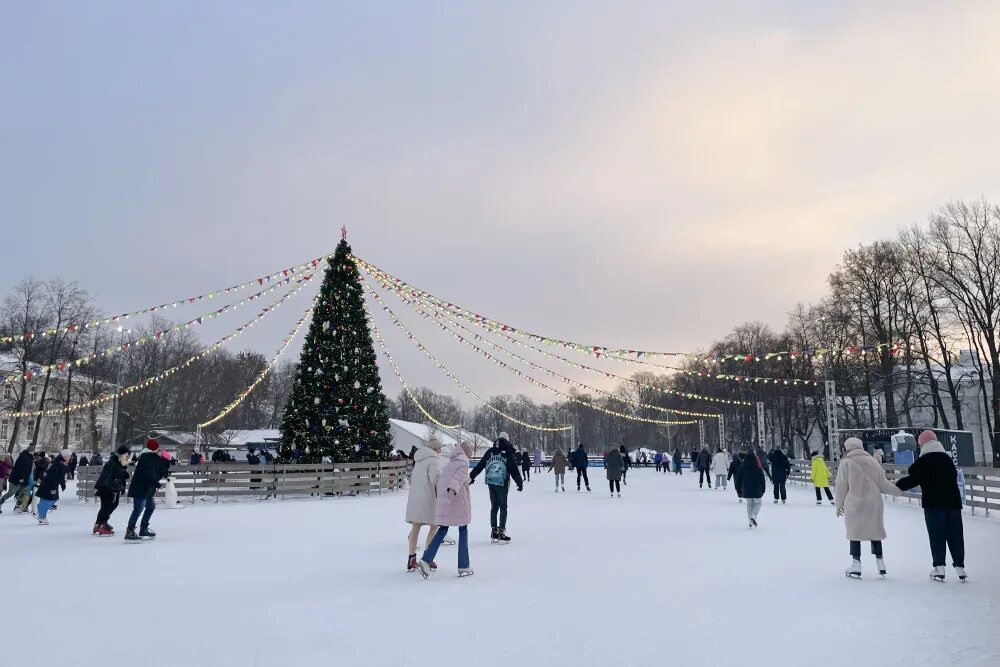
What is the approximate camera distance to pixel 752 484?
12.5m

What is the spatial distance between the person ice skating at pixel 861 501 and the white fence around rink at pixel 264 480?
16301 mm

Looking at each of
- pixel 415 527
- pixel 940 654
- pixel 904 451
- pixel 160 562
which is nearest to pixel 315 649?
pixel 415 527

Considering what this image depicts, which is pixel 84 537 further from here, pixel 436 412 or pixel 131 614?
pixel 436 412

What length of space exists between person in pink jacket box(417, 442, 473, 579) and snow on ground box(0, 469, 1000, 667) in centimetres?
24

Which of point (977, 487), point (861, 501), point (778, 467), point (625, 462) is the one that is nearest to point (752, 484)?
point (861, 501)

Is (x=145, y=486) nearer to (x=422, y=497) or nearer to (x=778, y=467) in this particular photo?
(x=422, y=497)

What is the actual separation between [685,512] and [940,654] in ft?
37.4

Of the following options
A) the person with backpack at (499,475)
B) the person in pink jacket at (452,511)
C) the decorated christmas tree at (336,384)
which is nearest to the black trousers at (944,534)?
the person in pink jacket at (452,511)

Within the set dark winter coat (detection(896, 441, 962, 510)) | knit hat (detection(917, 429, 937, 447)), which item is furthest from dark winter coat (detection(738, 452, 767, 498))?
dark winter coat (detection(896, 441, 962, 510))

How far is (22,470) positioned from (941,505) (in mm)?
16932

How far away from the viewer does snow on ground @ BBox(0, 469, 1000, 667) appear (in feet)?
15.5

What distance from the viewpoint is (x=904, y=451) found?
21125mm

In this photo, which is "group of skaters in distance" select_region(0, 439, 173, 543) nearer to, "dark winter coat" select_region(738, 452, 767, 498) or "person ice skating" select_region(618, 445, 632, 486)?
"dark winter coat" select_region(738, 452, 767, 498)

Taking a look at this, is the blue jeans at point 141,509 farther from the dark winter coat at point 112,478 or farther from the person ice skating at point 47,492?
the person ice skating at point 47,492
